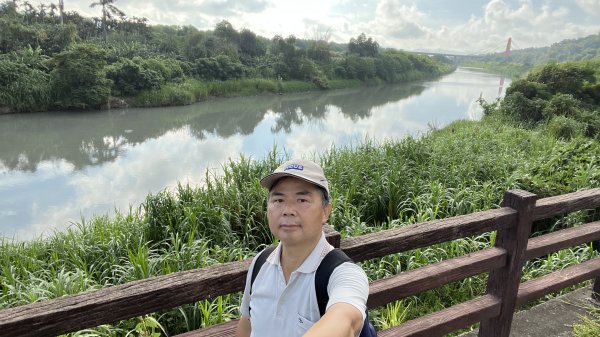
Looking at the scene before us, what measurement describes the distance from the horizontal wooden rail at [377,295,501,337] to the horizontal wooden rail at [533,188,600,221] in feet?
1.40

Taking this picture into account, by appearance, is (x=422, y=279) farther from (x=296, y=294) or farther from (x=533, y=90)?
(x=533, y=90)

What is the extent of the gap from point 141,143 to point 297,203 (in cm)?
1331

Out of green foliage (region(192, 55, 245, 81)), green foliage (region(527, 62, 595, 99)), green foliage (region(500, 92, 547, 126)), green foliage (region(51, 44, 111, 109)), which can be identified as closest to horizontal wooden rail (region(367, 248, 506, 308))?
green foliage (region(500, 92, 547, 126))

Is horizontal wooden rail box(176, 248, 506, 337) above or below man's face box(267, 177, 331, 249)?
below

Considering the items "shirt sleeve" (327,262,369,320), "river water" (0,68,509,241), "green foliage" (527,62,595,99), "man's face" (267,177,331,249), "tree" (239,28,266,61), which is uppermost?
"tree" (239,28,266,61)

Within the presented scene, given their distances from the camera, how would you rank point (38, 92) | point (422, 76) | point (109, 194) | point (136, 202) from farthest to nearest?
point (422, 76)
point (38, 92)
point (109, 194)
point (136, 202)

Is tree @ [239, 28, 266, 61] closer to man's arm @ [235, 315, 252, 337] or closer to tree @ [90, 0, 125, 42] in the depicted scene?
tree @ [90, 0, 125, 42]

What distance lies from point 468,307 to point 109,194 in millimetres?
7935

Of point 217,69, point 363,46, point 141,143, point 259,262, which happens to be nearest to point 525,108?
point 141,143

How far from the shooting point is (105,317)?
1017 mm

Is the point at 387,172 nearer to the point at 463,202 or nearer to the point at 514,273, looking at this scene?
the point at 463,202

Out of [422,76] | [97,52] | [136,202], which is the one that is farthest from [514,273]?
[422,76]

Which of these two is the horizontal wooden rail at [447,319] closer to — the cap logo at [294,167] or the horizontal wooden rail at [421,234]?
the horizontal wooden rail at [421,234]

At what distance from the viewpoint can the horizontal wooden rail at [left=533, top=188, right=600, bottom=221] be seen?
1.85 meters
